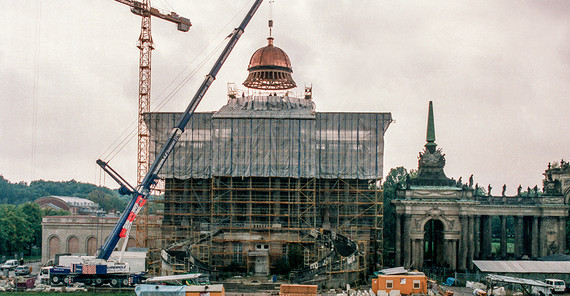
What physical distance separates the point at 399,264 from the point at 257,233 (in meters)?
18.3

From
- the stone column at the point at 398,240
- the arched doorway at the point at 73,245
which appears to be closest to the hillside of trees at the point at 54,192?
the arched doorway at the point at 73,245

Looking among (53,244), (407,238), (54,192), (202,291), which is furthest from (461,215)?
(54,192)

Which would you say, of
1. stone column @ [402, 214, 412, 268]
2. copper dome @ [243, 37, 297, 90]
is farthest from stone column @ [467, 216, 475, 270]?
copper dome @ [243, 37, 297, 90]

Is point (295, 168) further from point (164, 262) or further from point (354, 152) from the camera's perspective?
point (164, 262)

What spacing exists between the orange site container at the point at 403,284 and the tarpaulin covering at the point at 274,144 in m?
18.5

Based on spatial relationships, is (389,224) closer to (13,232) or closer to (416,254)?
(416,254)

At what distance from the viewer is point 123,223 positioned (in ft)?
191

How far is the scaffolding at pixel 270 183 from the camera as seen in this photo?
6512 cm

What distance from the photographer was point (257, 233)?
65.7 meters

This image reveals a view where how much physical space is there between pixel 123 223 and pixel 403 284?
28825mm

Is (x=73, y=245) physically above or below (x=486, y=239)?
below

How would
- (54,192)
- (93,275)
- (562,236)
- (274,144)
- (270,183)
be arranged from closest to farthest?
(93,275), (270,183), (274,144), (562,236), (54,192)

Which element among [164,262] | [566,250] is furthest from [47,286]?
[566,250]

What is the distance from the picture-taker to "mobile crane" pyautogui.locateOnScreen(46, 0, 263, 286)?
54.3m
